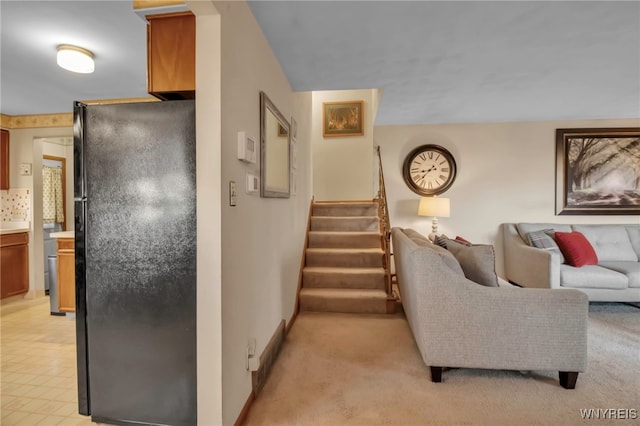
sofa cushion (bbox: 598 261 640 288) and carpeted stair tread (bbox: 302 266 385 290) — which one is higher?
sofa cushion (bbox: 598 261 640 288)

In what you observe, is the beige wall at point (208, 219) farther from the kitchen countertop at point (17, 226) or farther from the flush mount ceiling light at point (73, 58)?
the kitchen countertop at point (17, 226)

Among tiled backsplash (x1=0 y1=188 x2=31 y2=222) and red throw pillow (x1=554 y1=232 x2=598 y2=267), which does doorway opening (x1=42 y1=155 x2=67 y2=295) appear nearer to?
tiled backsplash (x1=0 y1=188 x2=31 y2=222)

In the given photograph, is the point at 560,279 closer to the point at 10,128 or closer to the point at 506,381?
the point at 506,381

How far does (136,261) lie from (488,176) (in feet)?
14.4

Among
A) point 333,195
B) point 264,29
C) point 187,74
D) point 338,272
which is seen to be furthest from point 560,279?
point 187,74

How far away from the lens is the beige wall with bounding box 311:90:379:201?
5.01 metres

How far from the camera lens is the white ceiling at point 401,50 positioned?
1711 mm

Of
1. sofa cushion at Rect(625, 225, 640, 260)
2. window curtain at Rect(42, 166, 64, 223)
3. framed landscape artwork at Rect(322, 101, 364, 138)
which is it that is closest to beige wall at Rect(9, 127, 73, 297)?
window curtain at Rect(42, 166, 64, 223)

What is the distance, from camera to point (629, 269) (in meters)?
3.11

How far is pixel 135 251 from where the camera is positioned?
1484mm

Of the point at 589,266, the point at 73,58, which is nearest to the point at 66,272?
the point at 73,58

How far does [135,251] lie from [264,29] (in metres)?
1.55

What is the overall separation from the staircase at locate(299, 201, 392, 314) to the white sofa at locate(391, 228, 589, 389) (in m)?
1.19

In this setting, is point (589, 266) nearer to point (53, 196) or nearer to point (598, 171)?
point (598, 171)
